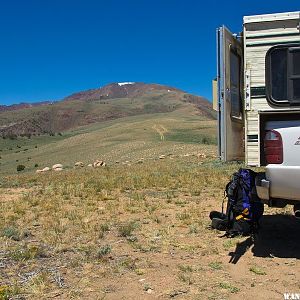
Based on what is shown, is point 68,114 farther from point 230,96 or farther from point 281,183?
point 281,183

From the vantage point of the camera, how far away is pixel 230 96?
6.41 meters

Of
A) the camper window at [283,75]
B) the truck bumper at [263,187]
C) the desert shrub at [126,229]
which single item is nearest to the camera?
the truck bumper at [263,187]

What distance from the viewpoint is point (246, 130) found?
20.1 feet

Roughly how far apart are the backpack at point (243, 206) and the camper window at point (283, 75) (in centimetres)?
132

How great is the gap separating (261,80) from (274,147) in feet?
3.51

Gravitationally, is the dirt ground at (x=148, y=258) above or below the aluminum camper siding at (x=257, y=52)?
below

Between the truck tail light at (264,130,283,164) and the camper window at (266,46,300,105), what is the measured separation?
522 mm

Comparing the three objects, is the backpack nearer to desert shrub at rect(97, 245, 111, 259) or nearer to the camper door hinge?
the camper door hinge

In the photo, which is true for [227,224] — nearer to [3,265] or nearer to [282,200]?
[282,200]

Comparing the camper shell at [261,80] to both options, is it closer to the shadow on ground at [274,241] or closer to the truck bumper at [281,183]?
the truck bumper at [281,183]

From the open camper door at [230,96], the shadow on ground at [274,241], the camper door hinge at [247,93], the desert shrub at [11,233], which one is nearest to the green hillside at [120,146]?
the shadow on ground at [274,241]

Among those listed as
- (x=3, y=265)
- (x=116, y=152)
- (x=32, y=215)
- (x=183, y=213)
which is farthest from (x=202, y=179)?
(x=116, y=152)

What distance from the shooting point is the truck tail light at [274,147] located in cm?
535

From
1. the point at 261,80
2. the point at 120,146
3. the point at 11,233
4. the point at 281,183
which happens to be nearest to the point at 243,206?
the point at 281,183
